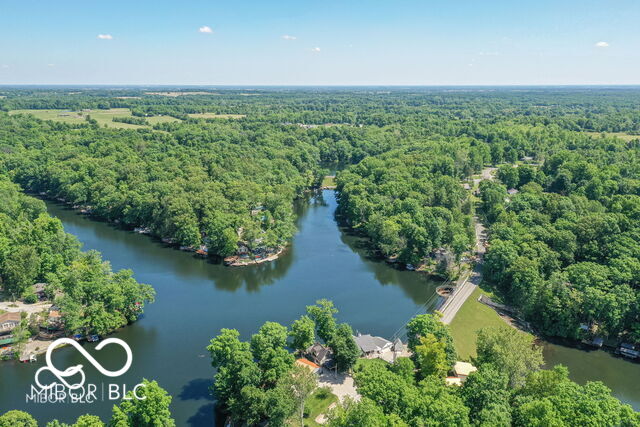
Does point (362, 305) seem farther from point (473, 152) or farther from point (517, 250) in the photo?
point (473, 152)

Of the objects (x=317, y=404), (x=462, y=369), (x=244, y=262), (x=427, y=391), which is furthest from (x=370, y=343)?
(x=244, y=262)

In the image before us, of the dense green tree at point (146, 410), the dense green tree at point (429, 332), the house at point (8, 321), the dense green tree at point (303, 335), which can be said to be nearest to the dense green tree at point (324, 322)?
the dense green tree at point (303, 335)

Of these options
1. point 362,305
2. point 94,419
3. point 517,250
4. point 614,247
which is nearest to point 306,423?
point 94,419

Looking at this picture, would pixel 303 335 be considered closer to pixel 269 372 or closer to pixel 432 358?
pixel 269 372

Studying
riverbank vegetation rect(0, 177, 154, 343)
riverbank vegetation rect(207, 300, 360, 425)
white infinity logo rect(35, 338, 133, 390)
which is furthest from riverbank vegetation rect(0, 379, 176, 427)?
riverbank vegetation rect(0, 177, 154, 343)

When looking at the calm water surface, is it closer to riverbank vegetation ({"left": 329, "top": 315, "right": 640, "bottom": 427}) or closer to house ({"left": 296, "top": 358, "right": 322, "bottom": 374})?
house ({"left": 296, "top": 358, "right": 322, "bottom": 374})
